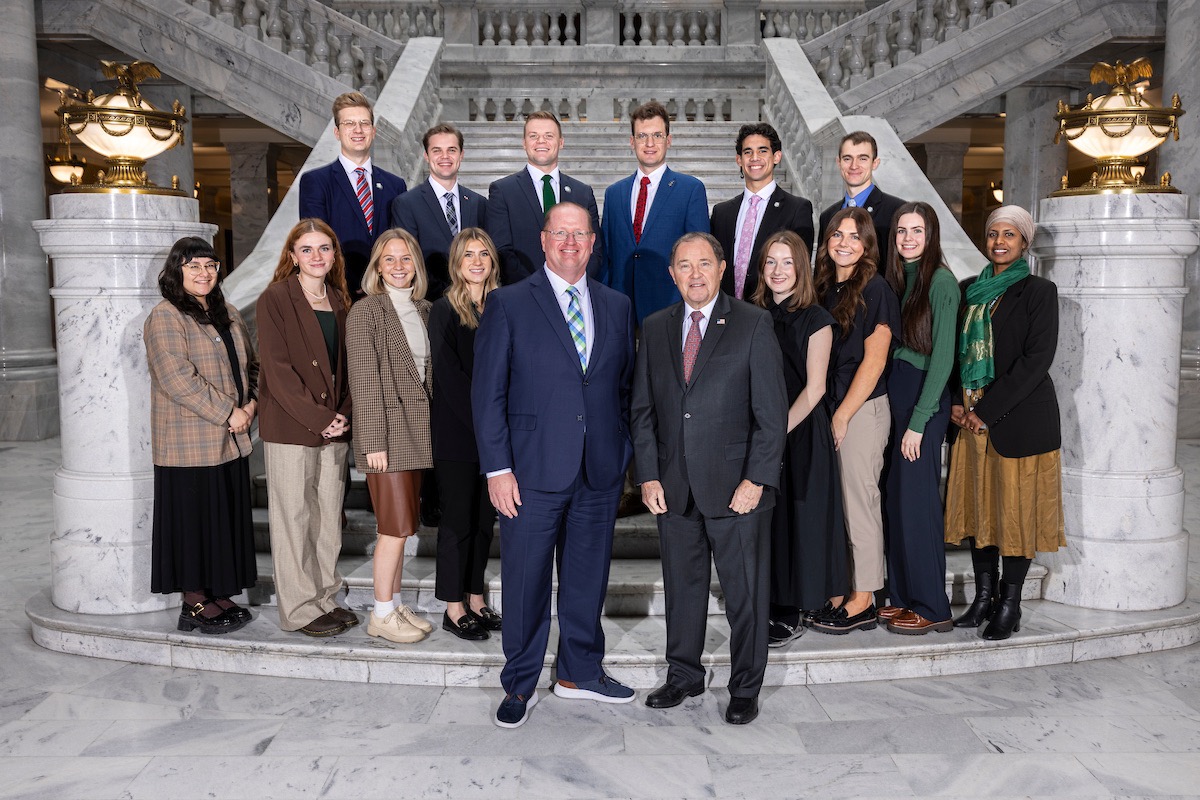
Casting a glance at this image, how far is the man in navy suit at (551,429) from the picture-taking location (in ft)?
13.1

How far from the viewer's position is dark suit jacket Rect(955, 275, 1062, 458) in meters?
4.66

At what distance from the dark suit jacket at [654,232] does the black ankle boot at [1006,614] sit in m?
2.03

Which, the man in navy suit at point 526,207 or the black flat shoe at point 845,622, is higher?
the man in navy suit at point 526,207

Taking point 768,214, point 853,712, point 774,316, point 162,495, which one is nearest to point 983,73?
point 768,214

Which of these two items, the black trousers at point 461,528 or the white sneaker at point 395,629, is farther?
the white sneaker at point 395,629

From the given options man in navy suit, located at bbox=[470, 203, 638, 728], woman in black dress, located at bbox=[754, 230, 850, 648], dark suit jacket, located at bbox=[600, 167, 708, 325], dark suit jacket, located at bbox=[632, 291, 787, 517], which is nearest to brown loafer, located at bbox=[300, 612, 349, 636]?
man in navy suit, located at bbox=[470, 203, 638, 728]

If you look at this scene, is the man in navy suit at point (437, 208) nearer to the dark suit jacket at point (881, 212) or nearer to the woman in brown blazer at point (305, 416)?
the woman in brown blazer at point (305, 416)

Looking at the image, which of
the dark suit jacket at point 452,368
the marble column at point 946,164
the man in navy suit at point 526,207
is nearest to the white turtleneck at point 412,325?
the dark suit jacket at point 452,368

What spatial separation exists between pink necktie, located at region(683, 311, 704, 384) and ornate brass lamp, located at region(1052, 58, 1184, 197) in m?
2.23

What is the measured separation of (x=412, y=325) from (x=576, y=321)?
924mm

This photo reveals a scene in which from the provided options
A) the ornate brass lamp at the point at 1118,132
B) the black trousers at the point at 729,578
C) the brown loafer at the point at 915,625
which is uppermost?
the ornate brass lamp at the point at 1118,132

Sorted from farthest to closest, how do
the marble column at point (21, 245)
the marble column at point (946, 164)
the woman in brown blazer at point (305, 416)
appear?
the marble column at point (946, 164) < the marble column at point (21, 245) < the woman in brown blazer at point (305, 416)

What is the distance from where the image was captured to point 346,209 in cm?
543

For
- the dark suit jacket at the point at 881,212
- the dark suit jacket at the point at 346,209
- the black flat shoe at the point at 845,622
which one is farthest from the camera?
the dark suit jacket at the point at 346,209
